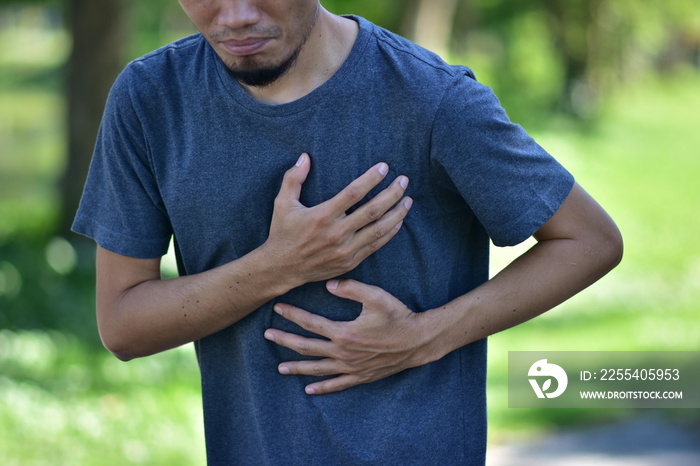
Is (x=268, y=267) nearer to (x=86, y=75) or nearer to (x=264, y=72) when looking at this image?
(x=264, y=72)

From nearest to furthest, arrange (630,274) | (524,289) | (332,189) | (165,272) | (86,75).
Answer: (332,189) → (524,289) → (165,272) → (86,75) → (630,274)

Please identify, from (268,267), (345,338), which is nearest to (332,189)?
(268,267)

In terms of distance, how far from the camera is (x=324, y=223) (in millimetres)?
1973

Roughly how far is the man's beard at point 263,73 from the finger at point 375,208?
33 cm

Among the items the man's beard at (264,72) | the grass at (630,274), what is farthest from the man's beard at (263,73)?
the grass at (630,274)

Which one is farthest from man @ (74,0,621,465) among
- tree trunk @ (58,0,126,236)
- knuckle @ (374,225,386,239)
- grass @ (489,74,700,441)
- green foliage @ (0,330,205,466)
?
tree trunk @ (58,0,126,236)

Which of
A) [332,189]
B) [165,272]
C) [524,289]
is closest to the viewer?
[332,189]

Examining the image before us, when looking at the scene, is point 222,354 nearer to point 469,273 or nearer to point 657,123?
point 469,273

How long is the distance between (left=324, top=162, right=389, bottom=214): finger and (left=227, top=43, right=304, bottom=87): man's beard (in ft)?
0.91

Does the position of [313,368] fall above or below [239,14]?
below

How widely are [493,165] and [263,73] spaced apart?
1.69 ft

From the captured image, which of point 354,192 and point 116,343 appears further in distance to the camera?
point 116,343

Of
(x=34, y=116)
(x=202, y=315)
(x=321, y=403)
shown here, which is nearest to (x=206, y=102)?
(x=202, y=315)

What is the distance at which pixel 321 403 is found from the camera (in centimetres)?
207
